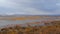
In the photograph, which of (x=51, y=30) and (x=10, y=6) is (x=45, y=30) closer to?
(x=51, y=30)

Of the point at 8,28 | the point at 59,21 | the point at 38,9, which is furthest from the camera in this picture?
the point at 38,9

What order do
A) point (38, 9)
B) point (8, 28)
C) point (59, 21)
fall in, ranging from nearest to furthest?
point (8, 28)
point (59, 21)
point (38, 9)

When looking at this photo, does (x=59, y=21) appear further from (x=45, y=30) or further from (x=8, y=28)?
(x=8, y=28)

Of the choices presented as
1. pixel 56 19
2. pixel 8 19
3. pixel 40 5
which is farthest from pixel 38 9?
pixel 8 19

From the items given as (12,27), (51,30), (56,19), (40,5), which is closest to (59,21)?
(56,19)

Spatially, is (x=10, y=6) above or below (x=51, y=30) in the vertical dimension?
above

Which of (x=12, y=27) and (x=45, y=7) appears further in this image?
(x=45, y=7)

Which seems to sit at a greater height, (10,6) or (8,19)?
(10,6)
